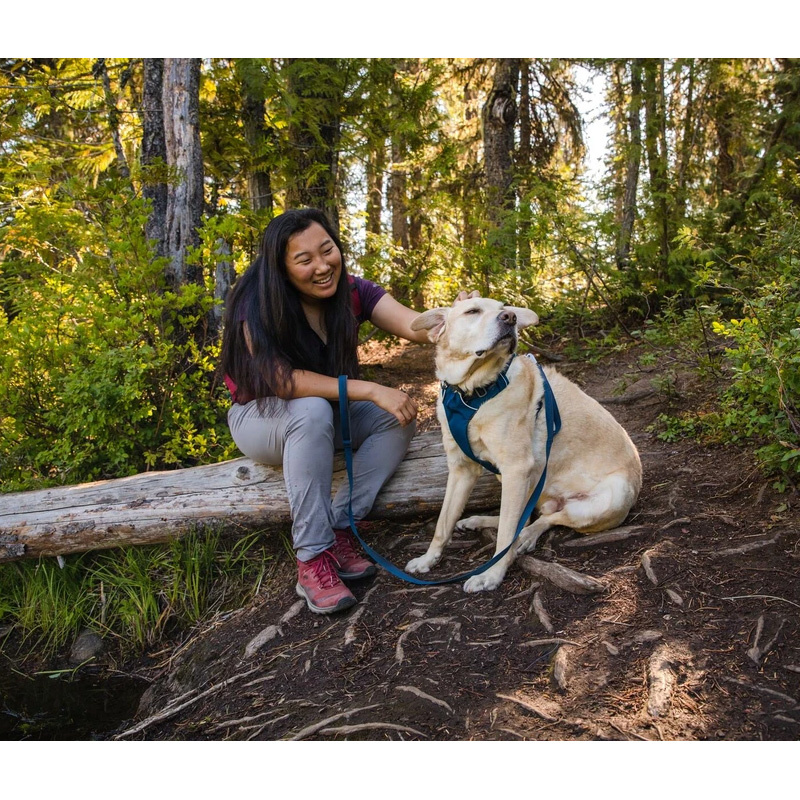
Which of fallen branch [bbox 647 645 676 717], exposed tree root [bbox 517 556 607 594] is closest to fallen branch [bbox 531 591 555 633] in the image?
exposed tree root [bbox 517 556 607 594]

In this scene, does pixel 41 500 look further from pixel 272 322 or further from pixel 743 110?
pixel 743 110

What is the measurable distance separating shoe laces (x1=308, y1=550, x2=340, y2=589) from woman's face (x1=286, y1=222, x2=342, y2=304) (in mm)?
1621

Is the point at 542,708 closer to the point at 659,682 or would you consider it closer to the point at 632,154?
the point at 659,682

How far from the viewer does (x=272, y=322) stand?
3.65 meters

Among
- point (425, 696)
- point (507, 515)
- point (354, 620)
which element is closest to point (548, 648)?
point (425, 696)

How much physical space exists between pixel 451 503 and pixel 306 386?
3.73 ft

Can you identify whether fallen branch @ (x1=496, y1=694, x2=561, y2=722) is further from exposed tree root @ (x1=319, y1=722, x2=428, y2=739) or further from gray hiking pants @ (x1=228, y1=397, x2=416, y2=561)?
gray hiking pants @ (x1=228, y1=397, x2=416, y2=561)

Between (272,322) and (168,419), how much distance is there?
1.89 m

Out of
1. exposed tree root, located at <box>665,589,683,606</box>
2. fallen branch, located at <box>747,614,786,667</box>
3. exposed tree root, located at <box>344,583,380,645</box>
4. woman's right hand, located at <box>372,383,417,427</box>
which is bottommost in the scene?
exposed tree root, located at <box>344,583,380,645</box>

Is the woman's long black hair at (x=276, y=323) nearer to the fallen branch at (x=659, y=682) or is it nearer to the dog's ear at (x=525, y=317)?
the dog's ear at (x=525, y=317)

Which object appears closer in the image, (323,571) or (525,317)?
(525,317)

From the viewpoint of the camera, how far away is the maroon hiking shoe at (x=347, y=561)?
146 inches

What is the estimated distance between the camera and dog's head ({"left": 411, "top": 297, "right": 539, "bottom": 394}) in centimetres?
321

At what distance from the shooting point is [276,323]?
12.0 feet
